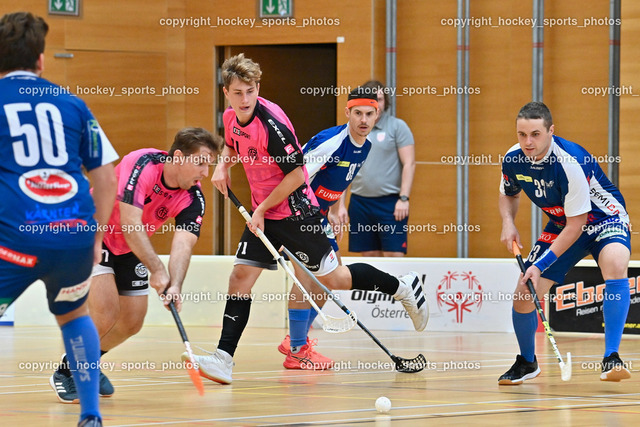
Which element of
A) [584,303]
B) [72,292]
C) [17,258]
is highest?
[17,258]

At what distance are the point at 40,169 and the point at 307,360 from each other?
313cm

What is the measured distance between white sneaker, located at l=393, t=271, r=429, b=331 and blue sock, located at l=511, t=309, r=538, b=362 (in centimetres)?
85

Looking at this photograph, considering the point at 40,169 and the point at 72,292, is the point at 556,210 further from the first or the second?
the point at 40,169

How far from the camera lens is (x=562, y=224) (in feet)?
18.3

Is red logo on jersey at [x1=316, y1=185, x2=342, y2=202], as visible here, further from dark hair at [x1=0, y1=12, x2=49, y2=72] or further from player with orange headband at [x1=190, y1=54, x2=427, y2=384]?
dark hair at [x1=0, y1=12, x2=49, y2=72]

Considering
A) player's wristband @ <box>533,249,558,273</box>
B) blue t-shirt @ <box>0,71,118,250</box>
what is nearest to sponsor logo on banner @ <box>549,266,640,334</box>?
player's wristband @ <box>533,249,558,273</box>

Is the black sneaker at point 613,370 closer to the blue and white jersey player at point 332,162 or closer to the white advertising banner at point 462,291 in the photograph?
the blue and white jersey player at point 332,162

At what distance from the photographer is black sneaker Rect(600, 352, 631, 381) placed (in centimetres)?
516

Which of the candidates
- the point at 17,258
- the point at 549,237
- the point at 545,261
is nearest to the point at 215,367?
the point at 545,261

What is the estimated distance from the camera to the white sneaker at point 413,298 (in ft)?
20.5

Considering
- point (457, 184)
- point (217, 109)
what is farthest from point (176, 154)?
point (217, 109)

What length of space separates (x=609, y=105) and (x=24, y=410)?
6703mm

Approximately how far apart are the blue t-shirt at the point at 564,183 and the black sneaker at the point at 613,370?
28.6 inches

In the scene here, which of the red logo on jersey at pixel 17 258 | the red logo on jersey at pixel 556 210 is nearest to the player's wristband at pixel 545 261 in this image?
the red logo on jersey at pixel 556 210
